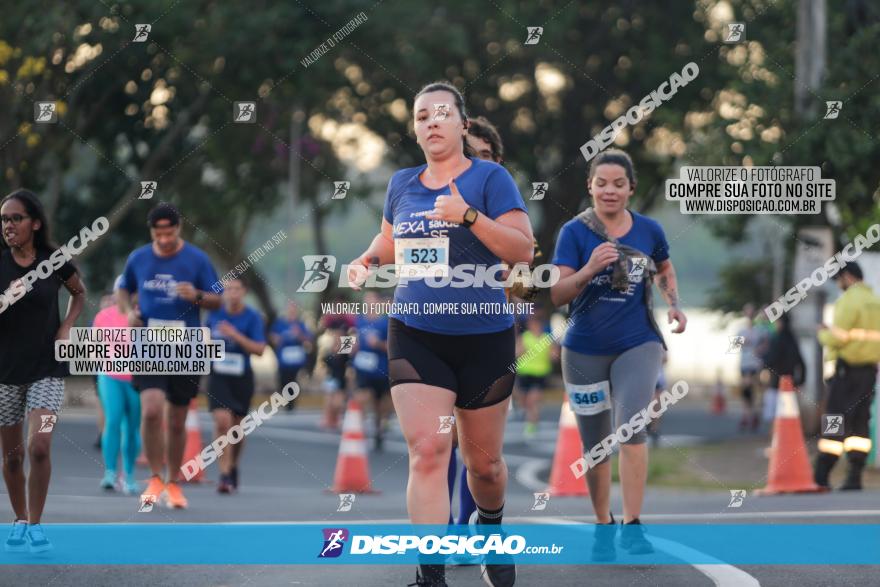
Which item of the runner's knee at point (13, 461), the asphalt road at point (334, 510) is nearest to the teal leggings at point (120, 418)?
the asphalt road at point (334, 510)

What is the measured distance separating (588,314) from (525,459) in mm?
12402

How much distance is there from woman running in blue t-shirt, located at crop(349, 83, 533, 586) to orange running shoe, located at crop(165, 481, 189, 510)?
5128 mm

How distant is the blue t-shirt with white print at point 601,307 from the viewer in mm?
8352

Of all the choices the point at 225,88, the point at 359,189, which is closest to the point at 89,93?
the point at 225,88

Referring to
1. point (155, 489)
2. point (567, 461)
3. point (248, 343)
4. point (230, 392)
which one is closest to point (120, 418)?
point (230, 392)

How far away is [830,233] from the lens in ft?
58.1

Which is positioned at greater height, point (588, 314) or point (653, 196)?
point (653, 196)

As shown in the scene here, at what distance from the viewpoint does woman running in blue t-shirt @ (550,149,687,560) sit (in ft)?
27.0

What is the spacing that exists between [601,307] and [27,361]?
285 centimetres

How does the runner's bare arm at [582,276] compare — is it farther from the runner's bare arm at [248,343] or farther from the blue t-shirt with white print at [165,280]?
the runner's bare arm at [248,343]

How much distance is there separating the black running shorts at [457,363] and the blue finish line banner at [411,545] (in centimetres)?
56

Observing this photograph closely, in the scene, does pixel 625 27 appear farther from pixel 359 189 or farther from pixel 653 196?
pixel 359 189

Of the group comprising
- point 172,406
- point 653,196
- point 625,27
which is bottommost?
point 172,406

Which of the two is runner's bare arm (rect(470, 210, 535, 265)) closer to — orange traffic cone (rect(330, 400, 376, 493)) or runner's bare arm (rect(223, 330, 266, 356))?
runner's bare arm (rect(223, 330, 266, 356))
